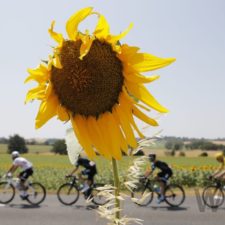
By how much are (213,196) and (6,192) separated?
263 inches

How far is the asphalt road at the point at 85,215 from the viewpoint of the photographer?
44.4 ft

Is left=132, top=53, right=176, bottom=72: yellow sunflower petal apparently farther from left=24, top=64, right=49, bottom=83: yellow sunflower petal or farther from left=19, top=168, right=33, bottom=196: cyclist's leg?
left=19, top=168, right=33, bottom=196: cyclist's leg

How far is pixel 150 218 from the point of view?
13.9m

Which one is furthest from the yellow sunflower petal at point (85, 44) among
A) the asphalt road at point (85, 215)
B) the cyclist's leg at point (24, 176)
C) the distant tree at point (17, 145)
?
the distant tree at point (17, 145)

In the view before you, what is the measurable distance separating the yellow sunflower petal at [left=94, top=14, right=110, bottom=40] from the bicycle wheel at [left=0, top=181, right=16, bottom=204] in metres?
15.2

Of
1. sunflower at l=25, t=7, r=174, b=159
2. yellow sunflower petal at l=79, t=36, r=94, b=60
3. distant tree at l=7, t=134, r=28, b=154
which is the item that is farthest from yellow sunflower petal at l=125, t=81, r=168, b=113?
distant tree at l=7, t=134, r=28, b=154

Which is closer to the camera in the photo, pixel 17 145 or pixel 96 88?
pixel 96 88

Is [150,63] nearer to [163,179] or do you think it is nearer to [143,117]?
[143,117]

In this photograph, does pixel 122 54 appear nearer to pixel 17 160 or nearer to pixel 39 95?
pixel 39 95

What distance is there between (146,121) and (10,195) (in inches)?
634

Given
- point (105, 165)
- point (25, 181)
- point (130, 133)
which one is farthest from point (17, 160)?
point (130, 133)

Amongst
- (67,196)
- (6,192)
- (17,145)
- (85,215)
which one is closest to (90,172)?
(85,215)

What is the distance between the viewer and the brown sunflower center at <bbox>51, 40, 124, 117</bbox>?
2.70ft

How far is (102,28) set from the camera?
0.77m
